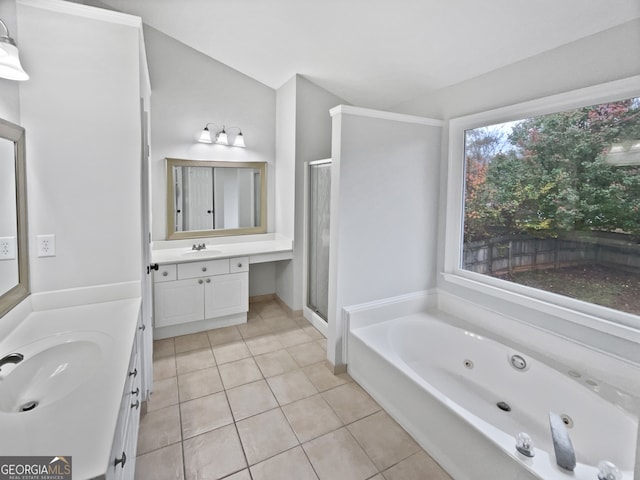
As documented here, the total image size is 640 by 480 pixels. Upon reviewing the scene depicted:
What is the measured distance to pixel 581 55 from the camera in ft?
6.14

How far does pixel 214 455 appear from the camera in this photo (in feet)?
5.89

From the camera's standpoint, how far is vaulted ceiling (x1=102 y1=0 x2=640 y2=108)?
5.97 ft

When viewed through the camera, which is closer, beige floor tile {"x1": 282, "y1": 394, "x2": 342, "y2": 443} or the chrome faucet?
the chrome faucet

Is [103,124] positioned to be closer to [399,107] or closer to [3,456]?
[3,456]

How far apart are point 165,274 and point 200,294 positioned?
0.38 meters

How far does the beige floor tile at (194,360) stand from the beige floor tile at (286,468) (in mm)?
1136

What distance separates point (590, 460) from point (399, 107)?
9.84ft

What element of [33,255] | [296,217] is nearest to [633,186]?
[296,217]

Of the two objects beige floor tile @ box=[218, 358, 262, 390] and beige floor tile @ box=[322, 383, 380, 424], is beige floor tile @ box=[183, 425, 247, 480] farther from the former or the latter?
beige floor tile @ box=[322, 383, 380, 424]

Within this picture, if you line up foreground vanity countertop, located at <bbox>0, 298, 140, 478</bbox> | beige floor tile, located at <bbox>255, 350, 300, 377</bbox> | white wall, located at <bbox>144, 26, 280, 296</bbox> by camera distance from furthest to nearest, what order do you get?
1. white wall, located at <bbox>144, 26, 280, 296</bbox>
2. beige floor tile, located at <bbox>255, 350, 300, 377</bbox>
3. foreground vanity countertop, located at <bbox>0, 298, 140, 478</bbox>

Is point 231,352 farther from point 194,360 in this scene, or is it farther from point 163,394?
point 163,394

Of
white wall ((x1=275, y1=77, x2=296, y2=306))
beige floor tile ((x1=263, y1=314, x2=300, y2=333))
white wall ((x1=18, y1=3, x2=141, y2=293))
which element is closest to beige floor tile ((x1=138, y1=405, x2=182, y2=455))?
white wall ((x1=18, y1=3, x2=141, y2=293))

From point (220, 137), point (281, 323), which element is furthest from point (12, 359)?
point (220, 137)

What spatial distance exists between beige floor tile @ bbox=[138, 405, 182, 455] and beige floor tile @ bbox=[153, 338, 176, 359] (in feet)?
2.61
